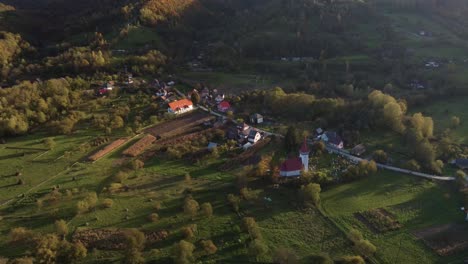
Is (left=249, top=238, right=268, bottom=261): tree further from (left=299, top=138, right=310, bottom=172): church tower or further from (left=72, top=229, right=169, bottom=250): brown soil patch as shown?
(left=299, top=138, right=310, bottom=172): church tower

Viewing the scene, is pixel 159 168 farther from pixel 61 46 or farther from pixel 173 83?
pixel 61 46

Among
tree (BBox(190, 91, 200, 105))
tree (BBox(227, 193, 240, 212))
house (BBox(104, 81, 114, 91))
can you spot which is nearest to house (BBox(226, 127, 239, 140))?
tree (BBox(190, 91, 200, 105))

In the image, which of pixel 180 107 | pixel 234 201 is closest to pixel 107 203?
pixel 234 201

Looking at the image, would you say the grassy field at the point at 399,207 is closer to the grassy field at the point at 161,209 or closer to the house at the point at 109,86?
the grassy field at the point at 161,209

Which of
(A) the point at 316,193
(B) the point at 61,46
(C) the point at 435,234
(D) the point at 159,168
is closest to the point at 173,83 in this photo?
(D) the point at 159,168

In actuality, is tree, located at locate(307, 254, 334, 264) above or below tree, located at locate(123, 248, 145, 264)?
below

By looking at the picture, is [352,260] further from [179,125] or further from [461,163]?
[179,125]
